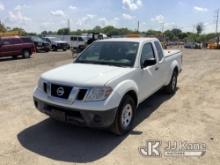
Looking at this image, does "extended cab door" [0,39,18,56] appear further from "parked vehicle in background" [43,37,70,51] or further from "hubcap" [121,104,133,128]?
"hubcap" [121,104,133,128]

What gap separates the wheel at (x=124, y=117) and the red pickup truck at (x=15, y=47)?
16121 millimetres

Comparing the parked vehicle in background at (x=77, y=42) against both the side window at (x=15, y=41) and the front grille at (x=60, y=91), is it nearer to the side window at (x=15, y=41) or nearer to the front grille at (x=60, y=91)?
the side window at (x=15, y=41)

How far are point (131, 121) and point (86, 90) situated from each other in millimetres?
1334

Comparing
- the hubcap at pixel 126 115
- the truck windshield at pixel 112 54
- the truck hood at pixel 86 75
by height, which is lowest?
the hubcap at pixel 126 115

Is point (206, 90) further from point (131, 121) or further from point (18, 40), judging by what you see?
point (18, 40)

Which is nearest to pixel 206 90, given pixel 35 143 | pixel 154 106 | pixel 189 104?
pixel 189 104

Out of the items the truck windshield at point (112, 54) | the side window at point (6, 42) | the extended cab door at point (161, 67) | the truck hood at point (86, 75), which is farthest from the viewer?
the side window at point (6, 42)

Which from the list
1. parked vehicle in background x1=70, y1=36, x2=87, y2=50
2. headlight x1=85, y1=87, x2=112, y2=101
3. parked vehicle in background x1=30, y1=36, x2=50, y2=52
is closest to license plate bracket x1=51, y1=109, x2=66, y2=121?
headlight x1=85, y1=87, x2=112, y2=101

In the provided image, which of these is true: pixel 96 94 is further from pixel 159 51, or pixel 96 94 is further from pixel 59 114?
pixel 159 51

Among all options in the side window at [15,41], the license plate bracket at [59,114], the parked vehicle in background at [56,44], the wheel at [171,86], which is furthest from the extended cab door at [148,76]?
the parked vehicle in background at [56,44]

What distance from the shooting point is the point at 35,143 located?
4.56 metres

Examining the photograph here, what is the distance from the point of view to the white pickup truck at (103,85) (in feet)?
14.1

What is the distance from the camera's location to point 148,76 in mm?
5777

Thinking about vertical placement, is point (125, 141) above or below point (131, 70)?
below
